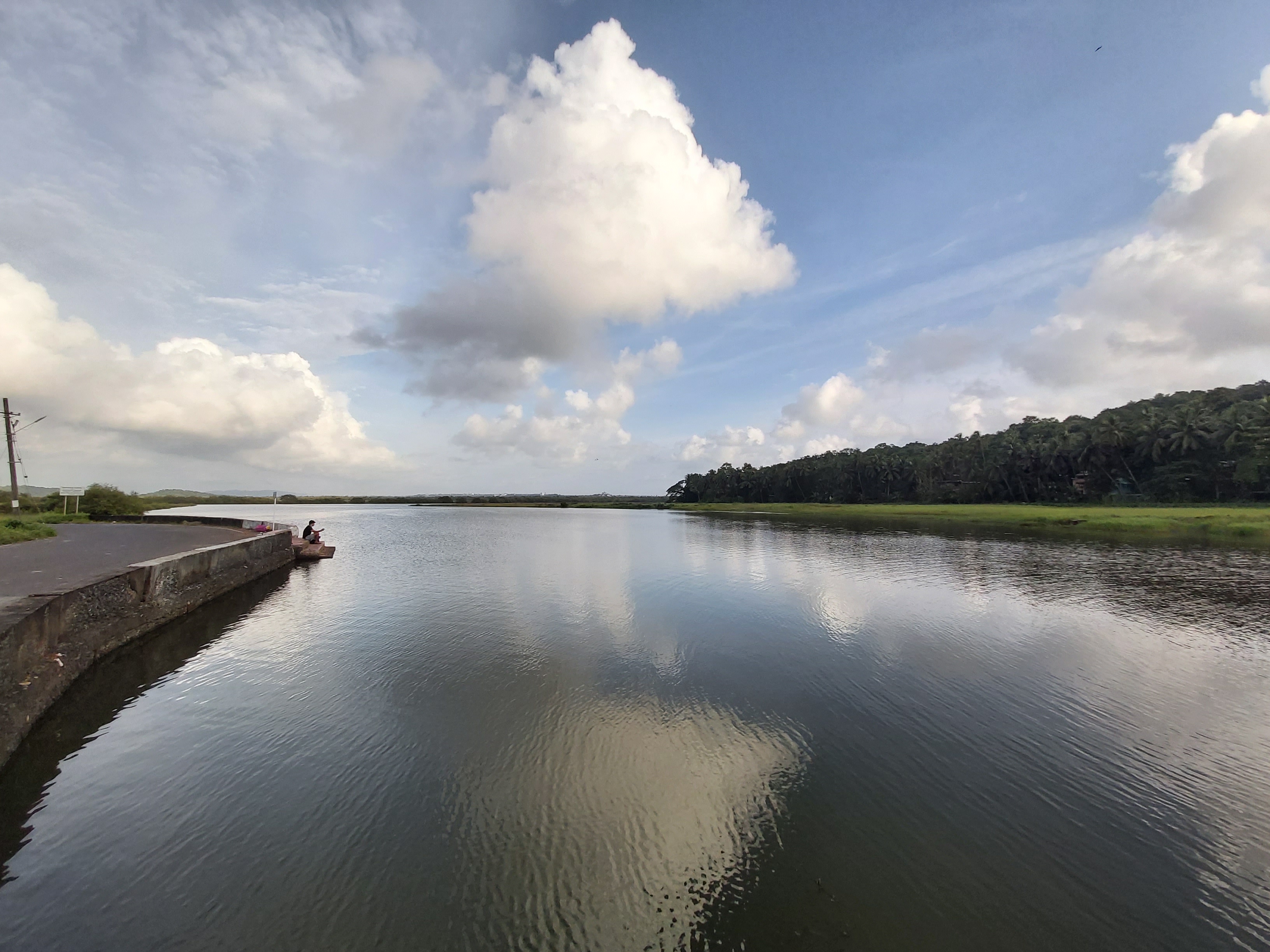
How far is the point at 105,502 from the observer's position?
42.4 meters

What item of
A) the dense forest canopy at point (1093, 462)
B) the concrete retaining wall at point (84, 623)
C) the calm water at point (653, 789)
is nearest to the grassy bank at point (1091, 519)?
the dense forest canopy at point (1093, 462)

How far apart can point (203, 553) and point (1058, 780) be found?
23.7m

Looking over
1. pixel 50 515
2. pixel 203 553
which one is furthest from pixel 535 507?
pixel 203 553

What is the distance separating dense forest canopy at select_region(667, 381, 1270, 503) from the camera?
5997 centimetres

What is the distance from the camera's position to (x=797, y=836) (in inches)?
232

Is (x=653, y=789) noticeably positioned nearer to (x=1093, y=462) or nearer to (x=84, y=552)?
(x=84, y=552)

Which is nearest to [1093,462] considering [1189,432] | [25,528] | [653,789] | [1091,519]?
[1189,432]

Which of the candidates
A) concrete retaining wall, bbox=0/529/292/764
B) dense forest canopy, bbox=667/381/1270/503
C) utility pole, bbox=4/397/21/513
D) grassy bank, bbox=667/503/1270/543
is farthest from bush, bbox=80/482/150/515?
dense forest canopy, bbox=667/381/1270/503

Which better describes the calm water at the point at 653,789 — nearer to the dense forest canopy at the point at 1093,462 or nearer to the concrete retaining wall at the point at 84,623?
the concrete retaining wall at the point at 84,623

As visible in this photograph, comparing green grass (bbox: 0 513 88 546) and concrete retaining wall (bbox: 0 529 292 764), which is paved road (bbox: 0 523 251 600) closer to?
green grass (bbox: 0 513 88 546)

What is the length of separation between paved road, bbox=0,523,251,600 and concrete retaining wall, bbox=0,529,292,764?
568 millimetres

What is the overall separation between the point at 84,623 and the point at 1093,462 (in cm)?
10096

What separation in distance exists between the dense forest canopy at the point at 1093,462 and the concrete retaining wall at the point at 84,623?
88.4 metres

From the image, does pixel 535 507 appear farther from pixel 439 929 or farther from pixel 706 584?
pixel 439 929
